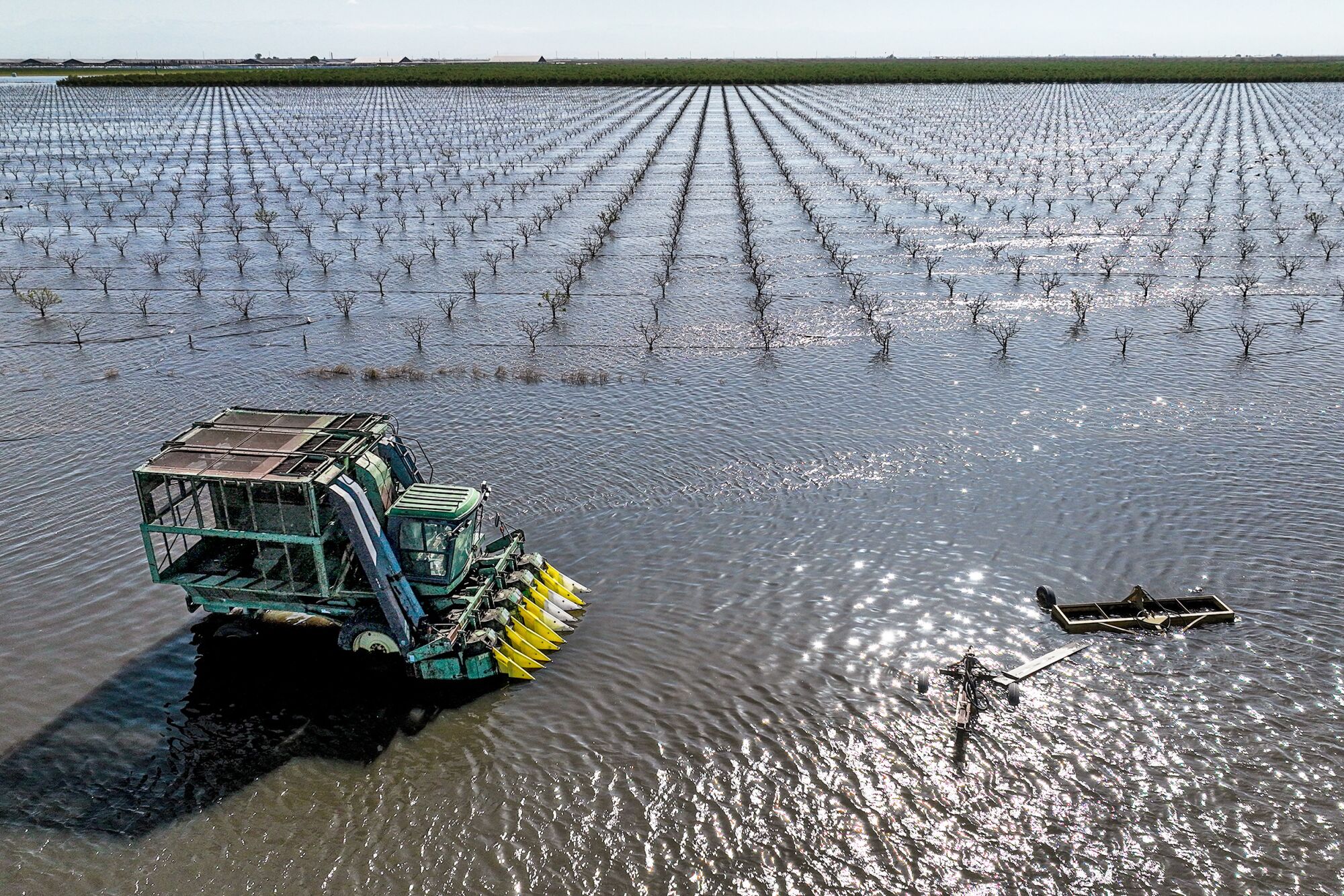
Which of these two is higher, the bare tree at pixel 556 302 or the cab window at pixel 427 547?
the cab window at pixel 427 547

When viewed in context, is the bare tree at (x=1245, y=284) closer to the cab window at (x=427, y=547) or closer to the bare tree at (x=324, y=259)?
the cab window at (x=427, y=547)

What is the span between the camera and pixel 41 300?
3462 cm

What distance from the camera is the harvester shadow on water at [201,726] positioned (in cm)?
1341

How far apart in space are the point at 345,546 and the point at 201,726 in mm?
3496

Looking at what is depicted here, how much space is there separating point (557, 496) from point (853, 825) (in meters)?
10.9

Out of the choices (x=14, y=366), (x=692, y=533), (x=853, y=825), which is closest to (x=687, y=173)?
(x=14, y=366)

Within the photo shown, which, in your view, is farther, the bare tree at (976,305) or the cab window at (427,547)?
the bare tree at (976,305)

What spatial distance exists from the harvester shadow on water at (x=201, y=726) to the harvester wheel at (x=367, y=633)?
1.79ft

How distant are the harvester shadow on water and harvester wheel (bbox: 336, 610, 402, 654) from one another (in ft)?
1.79

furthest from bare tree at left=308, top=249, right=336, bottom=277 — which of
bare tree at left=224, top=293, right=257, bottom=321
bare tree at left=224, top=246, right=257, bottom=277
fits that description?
bare tree at left=224, top=293, right=257, bottom=321

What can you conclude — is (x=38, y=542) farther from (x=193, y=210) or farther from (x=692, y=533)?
(x=193, y=210)

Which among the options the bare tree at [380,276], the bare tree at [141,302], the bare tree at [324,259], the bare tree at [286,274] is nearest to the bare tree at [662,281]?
the bare tree at [380,276]

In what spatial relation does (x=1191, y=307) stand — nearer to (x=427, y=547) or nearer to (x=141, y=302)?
(x=427, y=547)

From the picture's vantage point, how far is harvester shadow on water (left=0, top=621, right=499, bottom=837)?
44.0ft
